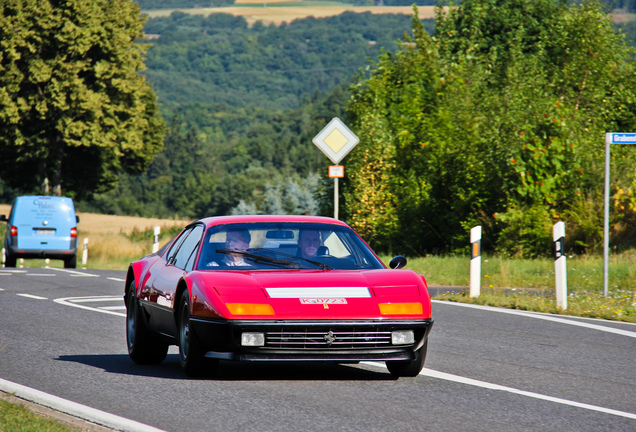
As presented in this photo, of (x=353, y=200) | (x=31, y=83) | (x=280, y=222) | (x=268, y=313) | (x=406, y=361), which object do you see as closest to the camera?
(x=268, y=313)

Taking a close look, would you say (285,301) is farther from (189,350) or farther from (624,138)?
(624,138)

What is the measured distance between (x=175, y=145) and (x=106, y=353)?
160 meters

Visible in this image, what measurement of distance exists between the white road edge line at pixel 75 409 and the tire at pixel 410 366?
7.88 ft

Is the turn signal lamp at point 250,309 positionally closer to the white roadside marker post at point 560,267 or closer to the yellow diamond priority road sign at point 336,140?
the white roadside marker post at point 560,267

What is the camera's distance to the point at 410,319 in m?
6.98

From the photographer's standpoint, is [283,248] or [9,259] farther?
[9,259]

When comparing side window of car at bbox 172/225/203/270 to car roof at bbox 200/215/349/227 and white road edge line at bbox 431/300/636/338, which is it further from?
white road edge line at bbox 431/300/636/338

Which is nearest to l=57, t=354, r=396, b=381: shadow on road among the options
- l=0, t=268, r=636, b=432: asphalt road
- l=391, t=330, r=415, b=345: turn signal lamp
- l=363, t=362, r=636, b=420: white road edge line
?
l=0, t=268, r=636, b=432: asphalt road

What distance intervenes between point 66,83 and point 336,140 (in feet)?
94.9

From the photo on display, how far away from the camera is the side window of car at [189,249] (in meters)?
7.85

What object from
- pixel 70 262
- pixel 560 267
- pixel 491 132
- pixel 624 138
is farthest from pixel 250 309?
pixel 70 262

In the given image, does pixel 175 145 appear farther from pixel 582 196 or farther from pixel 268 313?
pixel 268 313

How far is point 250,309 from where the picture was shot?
6766 millimetres

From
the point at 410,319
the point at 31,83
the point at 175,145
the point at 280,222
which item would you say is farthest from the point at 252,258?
the point at 175,145
